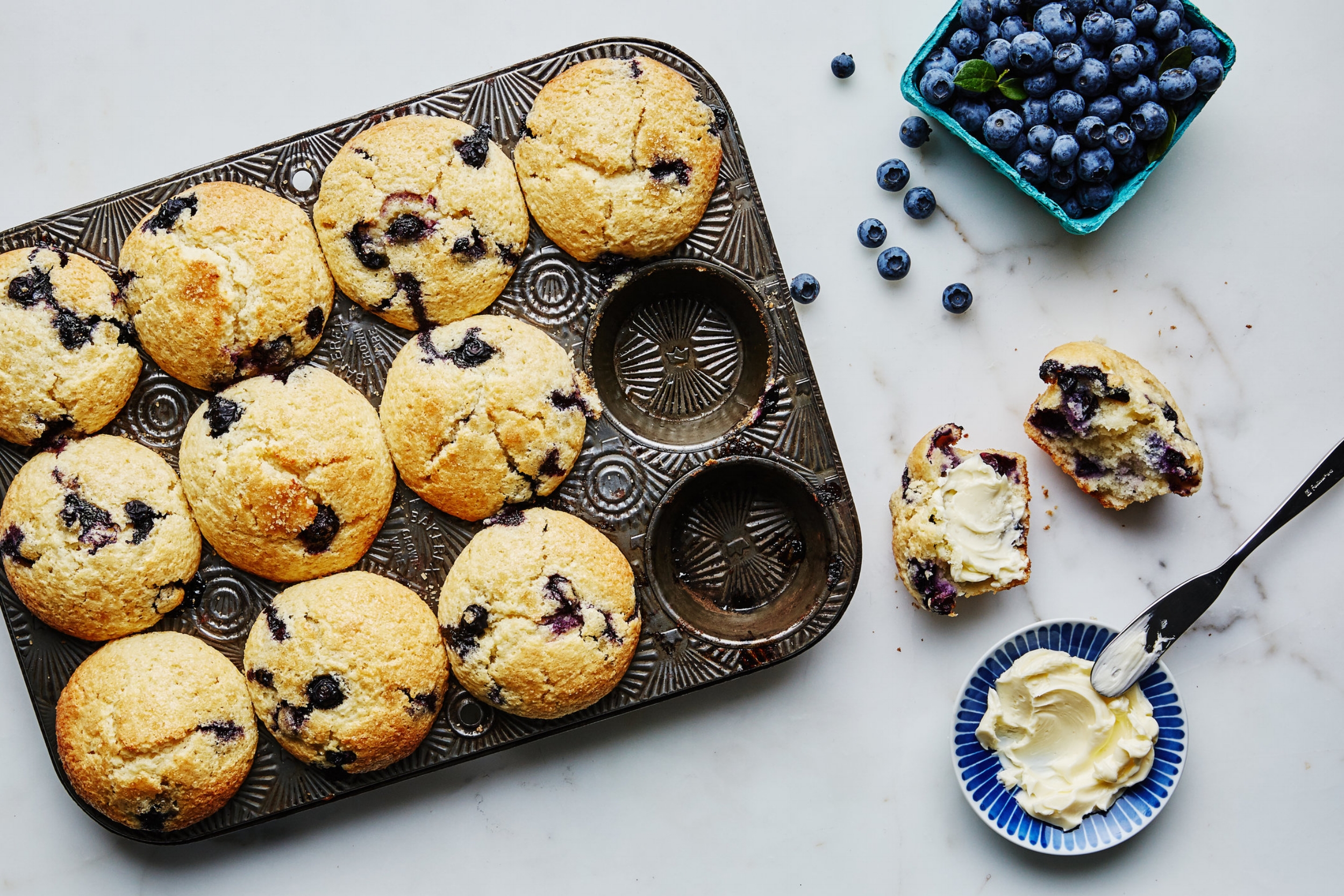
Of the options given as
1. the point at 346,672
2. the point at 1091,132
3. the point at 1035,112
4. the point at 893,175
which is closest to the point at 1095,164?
the point at 1091,132

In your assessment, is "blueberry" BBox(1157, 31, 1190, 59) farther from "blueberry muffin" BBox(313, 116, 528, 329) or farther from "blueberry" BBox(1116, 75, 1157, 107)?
"blueberry muffin" BBox(313, 116, 528, 329)

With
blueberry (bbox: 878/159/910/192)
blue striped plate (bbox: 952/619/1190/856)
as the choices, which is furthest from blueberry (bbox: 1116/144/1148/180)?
blue striped plate (bbox: 952/619/1190/856)

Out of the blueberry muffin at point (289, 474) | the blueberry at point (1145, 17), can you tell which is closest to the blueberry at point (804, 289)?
the blueberry at point (1145, 17)

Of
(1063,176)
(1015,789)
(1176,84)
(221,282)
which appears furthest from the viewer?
(1015,789)

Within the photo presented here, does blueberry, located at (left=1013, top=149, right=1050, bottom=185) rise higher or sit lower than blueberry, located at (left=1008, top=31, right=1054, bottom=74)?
lower

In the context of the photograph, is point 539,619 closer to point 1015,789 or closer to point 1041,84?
point 1015,789

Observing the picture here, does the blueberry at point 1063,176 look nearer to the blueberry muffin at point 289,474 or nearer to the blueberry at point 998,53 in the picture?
the blueberry at point 998,53
